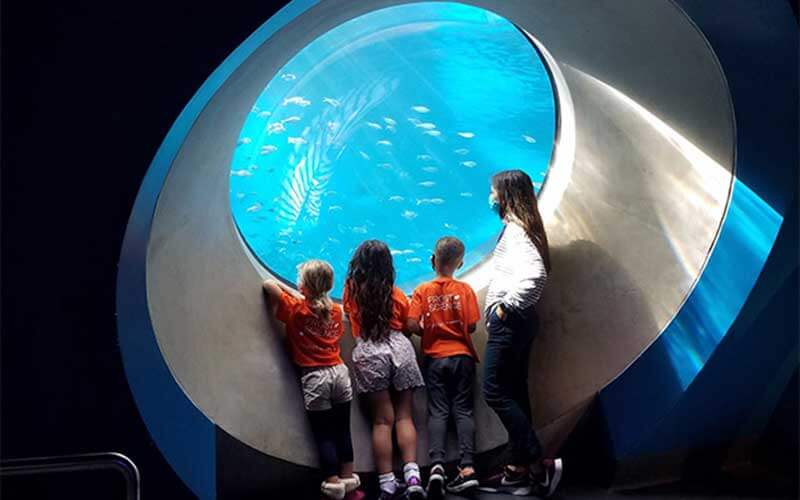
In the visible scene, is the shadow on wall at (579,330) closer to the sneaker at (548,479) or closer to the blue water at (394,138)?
the sneaker at (548,479)

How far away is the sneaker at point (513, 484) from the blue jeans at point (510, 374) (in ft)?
0.32

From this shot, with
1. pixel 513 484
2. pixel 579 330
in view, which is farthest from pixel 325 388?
pixel 579 330

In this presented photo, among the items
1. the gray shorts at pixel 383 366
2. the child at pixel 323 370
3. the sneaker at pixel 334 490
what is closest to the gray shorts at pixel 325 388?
the child at pixel 323 370

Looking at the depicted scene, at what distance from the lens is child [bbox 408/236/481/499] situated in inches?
229

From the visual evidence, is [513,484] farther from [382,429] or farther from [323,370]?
[323,370]

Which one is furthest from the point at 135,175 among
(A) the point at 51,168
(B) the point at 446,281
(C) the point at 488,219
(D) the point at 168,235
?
(C) the point at 488,219

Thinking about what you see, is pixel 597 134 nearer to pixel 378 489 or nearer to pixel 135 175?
pixel 378 489

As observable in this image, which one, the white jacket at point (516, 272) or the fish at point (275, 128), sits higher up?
the fish at point (275, 128)

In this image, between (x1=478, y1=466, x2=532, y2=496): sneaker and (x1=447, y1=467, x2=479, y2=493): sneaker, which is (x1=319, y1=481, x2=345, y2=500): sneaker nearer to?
(x1=447, y1=467, x2=479, y2=493): sneaker

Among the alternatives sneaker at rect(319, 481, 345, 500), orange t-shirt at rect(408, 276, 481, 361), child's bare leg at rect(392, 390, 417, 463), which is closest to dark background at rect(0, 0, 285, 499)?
sneaker at rect(319, 481, 345, 500)

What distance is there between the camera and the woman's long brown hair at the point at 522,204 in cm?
584

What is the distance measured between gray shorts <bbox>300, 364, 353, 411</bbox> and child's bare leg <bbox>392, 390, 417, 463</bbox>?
39cm

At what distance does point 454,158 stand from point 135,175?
5.01 meters

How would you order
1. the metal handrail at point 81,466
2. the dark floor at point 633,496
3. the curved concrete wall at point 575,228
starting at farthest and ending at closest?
the dark floor at point 633,496 < the curved concrete wall at point 575,228 < the metal handrail at point 81,466
